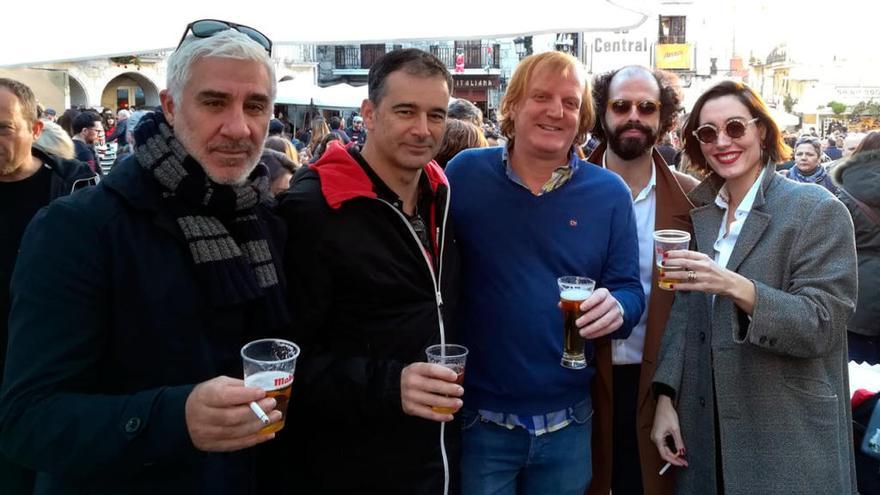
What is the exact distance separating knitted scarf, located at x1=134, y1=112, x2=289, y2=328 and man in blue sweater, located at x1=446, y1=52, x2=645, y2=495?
0.97 metres

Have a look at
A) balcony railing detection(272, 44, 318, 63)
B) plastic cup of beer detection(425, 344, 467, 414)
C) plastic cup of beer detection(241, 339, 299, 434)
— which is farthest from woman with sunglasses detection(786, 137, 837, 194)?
balcony railing detection(272, 44, 318, 63)

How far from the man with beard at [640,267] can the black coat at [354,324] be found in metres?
0.88

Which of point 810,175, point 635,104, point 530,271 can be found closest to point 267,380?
point 530,271

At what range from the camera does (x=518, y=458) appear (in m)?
2.60

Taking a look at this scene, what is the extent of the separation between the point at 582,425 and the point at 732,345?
0.69 metres

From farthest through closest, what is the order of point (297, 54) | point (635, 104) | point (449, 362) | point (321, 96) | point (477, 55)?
point (477, 55), point (297, 54), point (321, 96), point (635, 104), point (449, 362)

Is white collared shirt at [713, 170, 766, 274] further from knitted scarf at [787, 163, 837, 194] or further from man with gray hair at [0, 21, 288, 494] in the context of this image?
knitted scarf at [787, 163, 837, 194]

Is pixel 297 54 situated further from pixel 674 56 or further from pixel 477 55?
pixel 674 56

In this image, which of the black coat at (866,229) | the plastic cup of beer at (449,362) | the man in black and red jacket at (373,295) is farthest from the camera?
the black coat at (866,229)

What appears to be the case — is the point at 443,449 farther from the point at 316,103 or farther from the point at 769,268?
the point at 316,103

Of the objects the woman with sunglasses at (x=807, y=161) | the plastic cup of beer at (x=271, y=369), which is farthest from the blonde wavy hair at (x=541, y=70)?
the woman with sunglasses at (x=807, y=161)

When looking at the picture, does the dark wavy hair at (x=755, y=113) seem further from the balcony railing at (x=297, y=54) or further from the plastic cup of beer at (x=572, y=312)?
the balcony railing at (x=297, y=54)

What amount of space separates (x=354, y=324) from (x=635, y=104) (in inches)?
75.4

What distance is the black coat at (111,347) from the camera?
147cm
